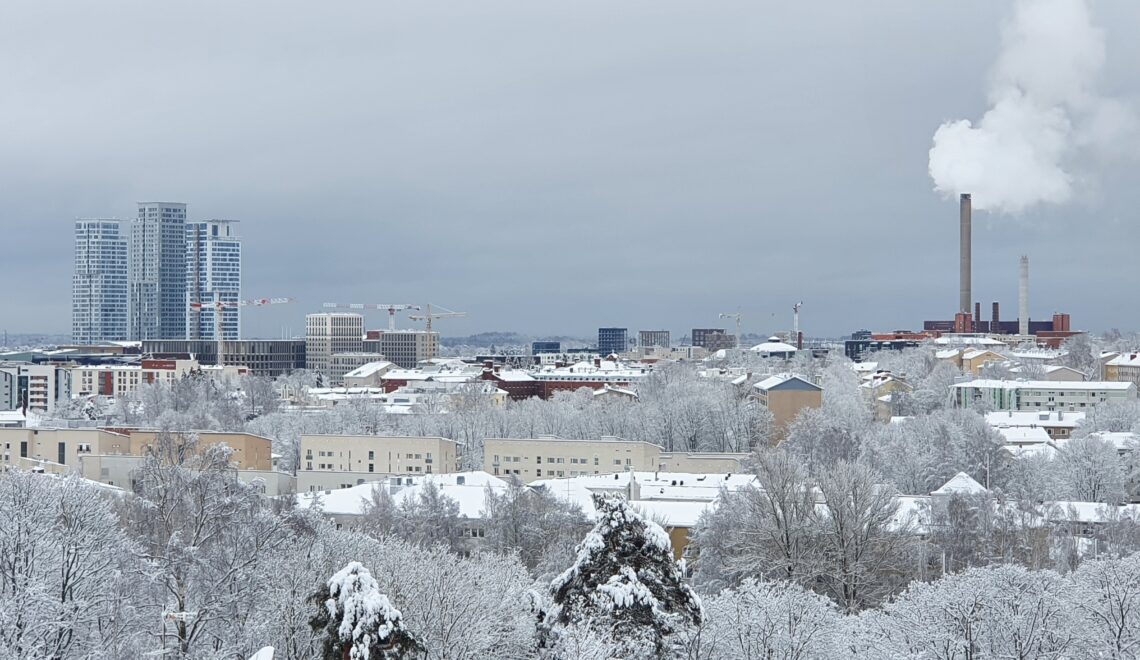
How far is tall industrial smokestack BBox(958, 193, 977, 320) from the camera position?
5689 inches

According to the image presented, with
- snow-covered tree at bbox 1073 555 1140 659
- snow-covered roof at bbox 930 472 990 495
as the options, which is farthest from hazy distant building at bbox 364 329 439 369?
snow-covered tree at bbox 1073 555 1140 659

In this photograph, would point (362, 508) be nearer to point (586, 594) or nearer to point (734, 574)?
point (734, 574)

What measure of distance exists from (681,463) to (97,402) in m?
49.2

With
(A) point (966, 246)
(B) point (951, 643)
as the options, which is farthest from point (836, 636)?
(A) point (966, 246)

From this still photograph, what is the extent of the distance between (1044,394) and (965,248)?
206 feet

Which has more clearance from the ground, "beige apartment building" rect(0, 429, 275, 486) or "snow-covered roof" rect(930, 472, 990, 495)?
"beige apartment building" rect(0, 429, 275, 486)

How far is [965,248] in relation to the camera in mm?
146750

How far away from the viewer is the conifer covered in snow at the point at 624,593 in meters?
19.5

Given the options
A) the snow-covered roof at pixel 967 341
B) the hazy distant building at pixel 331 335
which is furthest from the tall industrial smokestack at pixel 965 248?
the hazy distant building at pixel 331 335

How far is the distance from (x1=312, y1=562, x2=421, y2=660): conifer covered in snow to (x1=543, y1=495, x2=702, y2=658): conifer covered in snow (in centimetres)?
272

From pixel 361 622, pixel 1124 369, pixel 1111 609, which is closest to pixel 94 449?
pixel 361 622

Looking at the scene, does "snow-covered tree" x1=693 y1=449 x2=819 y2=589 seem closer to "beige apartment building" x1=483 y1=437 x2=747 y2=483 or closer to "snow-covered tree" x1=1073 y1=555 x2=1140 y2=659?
"snow-covered tree" x1=1073 y1=555 x2=1140 y2=659

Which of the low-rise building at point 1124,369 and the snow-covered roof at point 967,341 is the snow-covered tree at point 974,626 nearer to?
the low-rise building at point 1124,369

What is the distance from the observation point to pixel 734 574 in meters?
30.7
